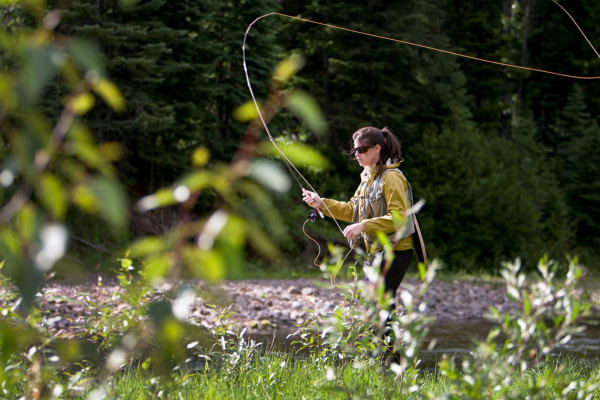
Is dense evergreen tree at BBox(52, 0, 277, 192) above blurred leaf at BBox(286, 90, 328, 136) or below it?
below

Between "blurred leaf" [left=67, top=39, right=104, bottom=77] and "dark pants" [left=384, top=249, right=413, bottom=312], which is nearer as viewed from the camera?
"blurred leaf" [left=67, top=39, right=104, bottom=77]

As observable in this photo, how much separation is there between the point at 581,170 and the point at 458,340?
2298cm

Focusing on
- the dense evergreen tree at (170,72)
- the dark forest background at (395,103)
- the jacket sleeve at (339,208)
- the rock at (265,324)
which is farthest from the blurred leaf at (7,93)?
the dense evergreen tree at (170,72)

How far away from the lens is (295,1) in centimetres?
2052

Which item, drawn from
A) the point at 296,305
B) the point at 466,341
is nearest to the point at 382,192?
the point at 466,341

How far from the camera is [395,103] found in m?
20.1

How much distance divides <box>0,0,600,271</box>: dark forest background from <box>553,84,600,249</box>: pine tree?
0.06m

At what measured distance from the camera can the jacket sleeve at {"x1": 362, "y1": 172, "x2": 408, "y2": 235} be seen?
11.9 feet

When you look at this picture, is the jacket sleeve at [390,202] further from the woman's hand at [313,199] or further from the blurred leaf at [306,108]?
the blurred leaf at [306,108]

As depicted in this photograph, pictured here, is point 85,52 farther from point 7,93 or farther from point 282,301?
point 282,301

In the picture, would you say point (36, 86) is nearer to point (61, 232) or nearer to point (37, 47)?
point (37, 47)

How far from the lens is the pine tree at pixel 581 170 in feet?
91.2

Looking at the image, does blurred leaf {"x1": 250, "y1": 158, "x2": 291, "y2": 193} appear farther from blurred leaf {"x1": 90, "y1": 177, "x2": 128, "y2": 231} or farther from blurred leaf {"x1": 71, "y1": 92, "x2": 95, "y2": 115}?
blurred leaf {"x1": 71, "y1": 92, "x2": 95, "y2": 115}

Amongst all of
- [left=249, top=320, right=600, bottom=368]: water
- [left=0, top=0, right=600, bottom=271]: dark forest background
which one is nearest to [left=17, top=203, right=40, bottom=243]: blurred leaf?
[left=0, top=0, right=600, bottom=271]: dark forest background
